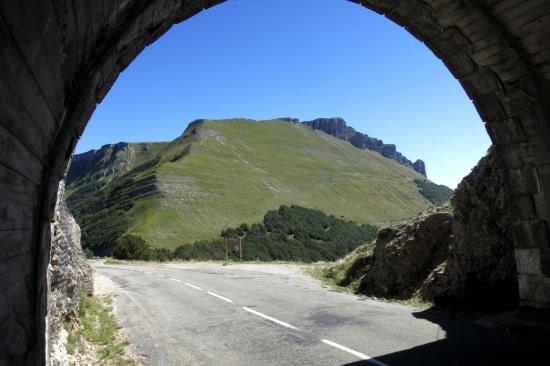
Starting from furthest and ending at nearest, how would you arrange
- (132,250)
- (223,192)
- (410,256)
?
(223,192)
(132,250)
(410,256)

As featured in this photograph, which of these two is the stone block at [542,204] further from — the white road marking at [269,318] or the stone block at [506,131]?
the white road marking at [269,318]

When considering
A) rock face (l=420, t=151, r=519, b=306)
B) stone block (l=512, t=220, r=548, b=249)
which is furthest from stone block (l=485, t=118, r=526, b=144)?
rock face (l=420, t=151, r=519, b=306)

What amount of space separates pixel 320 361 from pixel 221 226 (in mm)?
78007

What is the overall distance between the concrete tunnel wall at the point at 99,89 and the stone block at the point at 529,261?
0.06 feet

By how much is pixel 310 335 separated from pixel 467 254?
4.83m

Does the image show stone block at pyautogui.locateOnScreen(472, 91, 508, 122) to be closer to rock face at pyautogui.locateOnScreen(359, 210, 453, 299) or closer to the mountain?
rock face at pyautogui.locateOnScreen(359, 210, 453, 299)

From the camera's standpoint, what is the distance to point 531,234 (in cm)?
773

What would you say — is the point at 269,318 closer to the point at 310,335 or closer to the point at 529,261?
the point at 310,335

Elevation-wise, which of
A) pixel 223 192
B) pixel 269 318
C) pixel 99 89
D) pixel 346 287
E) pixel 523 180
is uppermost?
pixel 223 192

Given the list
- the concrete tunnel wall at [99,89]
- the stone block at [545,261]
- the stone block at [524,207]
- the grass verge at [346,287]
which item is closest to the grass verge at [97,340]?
the concrete tunnel wall at [99,89]

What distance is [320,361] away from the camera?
20.0 ft

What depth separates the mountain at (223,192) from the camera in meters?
81.8

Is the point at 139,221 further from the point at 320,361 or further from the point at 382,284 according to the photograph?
the point at 320,361

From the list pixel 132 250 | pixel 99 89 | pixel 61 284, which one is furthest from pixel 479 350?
pixel 132 250
